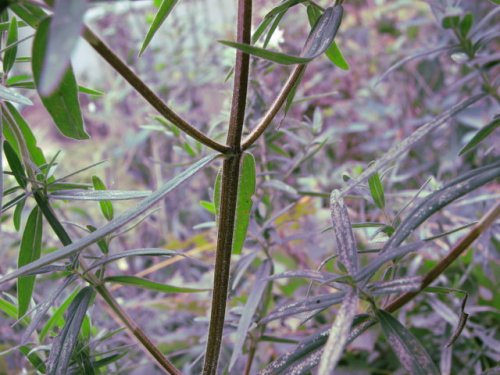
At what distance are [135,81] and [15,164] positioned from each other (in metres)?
0.13

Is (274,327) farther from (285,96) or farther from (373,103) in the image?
(373,103)

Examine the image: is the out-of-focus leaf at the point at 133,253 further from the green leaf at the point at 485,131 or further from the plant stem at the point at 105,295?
the green leaf at the point at 485,131

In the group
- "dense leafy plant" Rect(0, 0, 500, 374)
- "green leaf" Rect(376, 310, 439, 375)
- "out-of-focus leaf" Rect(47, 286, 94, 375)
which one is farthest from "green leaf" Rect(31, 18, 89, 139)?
"green leaf" Rect(376, 310, 439, 375)

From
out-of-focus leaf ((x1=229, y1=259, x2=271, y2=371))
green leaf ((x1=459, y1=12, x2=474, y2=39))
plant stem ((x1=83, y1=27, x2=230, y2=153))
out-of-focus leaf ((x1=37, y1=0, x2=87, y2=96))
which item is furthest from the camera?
green leaf ((x1=459, y1=12, x2=474, y2=39))

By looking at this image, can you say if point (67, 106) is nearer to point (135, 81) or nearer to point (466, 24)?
point (135, 81)

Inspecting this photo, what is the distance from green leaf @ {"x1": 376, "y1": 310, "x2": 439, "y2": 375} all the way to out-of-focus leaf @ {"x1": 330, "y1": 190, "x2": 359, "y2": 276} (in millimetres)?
38

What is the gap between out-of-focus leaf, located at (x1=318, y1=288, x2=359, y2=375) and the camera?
0.27 meters

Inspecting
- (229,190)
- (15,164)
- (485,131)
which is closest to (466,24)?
(485,131)

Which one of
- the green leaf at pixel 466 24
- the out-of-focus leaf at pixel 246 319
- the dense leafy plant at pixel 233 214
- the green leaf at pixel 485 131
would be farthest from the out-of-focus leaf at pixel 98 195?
the green leaf at pixel 466 24

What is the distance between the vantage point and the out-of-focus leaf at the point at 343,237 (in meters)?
0.34

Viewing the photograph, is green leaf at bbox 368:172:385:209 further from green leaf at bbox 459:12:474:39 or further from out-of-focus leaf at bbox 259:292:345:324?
green leaf at bbox 459:12:474:39

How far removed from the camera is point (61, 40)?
0.20 m

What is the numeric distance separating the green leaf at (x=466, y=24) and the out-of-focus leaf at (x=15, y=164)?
0.40 meters

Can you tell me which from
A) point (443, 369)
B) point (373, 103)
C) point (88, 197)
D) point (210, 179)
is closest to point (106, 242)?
point (88, 197)
